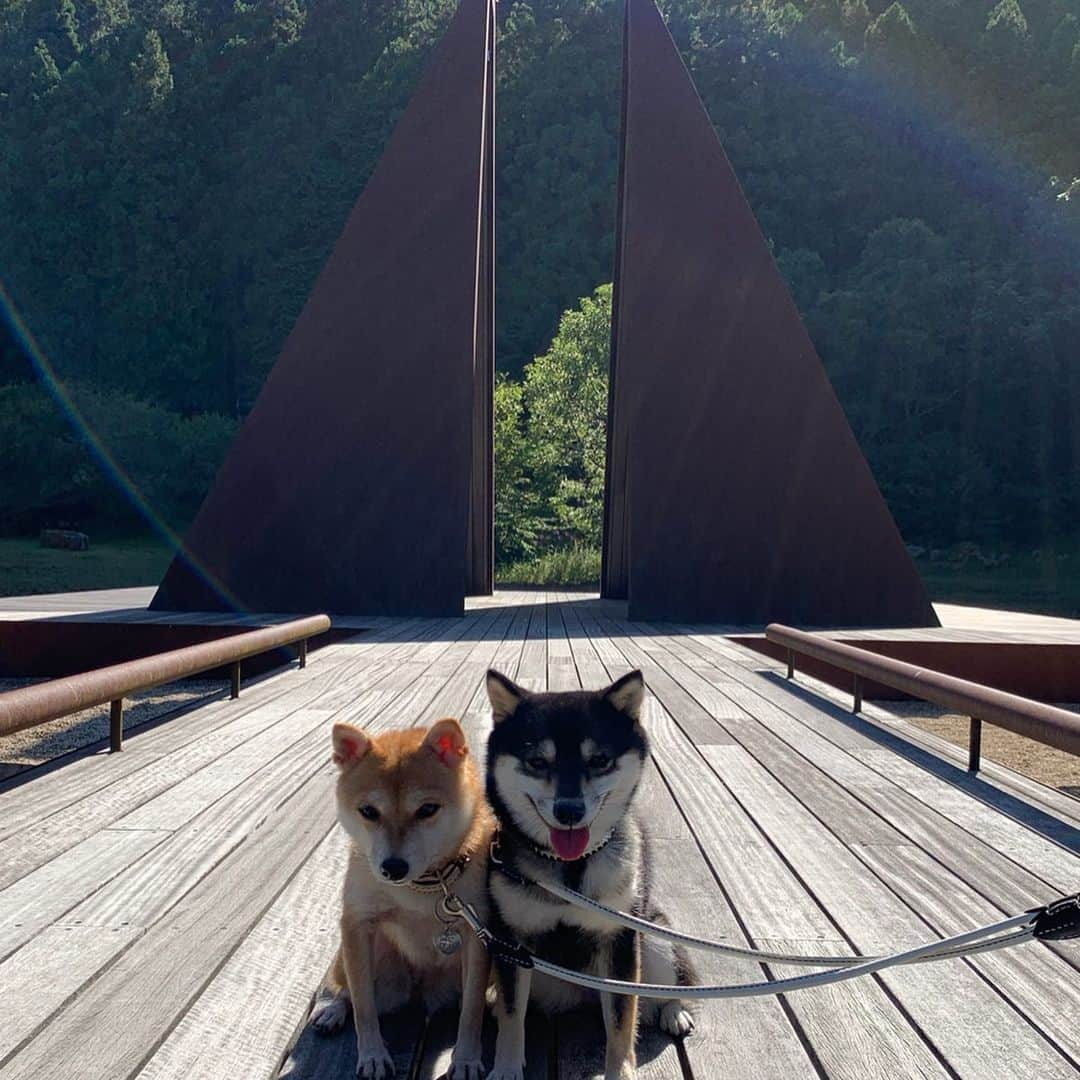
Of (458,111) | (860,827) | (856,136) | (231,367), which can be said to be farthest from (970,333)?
(860,827)

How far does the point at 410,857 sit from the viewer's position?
5.54 ft

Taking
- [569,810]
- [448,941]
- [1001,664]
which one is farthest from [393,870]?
[1001,664]

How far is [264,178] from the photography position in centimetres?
4000

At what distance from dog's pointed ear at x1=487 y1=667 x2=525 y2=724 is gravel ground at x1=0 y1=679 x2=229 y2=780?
16.8 feet

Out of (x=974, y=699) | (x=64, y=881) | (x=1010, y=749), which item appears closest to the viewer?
(x=64, y=881)

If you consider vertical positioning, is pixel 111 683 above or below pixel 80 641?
above

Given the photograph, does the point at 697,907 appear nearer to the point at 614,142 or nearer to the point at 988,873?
the point at 988,873

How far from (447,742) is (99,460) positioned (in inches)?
1232

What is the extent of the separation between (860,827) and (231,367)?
3882 cm

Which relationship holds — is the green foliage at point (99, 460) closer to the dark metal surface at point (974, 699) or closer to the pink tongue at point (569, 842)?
the dark metal surface at point (974, 699)

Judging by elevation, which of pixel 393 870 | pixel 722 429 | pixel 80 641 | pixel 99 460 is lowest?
pixel 80 641

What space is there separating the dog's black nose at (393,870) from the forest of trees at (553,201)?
26.8 m

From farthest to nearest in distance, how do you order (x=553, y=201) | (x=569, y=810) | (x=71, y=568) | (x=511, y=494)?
1. (x=553, y=201)
2. (x=71, y=568)
3. (x=511, y=494)
4. (x=569, y=810)

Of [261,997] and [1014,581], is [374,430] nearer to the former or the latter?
[261,997]
